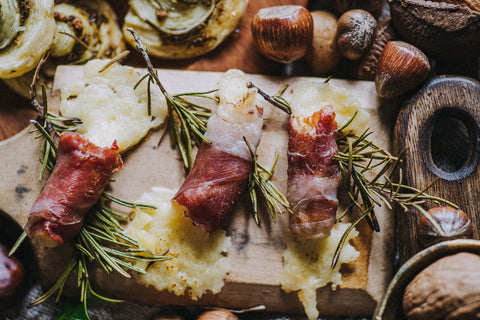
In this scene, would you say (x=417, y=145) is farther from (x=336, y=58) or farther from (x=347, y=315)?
(x=347, y=315)

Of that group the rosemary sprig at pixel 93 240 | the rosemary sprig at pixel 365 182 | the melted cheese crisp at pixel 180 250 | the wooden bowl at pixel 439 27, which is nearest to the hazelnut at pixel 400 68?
the wooden bowl at pixel 439 27

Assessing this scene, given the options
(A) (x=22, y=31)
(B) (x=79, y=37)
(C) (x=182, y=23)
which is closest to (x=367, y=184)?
(C) (x=182, y=23)

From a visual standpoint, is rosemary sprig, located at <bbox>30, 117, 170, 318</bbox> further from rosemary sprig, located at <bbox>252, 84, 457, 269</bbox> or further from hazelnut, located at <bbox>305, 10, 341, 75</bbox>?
hazelnut, located at <bbox>305, 10, 341, 75</bbox>

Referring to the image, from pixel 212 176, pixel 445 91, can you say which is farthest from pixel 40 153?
pixel 445 91

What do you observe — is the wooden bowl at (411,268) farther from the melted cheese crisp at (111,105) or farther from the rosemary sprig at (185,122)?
the melted cheese crisp at (111,105)

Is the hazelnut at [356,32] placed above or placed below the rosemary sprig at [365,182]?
above
